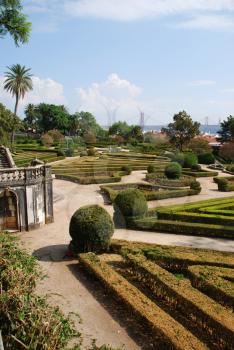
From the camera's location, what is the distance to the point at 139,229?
27.9m

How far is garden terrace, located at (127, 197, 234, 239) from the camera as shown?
85.6 ft

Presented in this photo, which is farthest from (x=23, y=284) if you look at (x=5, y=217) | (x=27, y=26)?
(x=27, y=26)

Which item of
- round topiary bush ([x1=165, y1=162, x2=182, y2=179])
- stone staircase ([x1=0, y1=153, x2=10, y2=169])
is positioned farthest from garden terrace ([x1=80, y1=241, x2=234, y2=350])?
round topiary bush ([x1=165, y1=162, x2=182, y2=179])

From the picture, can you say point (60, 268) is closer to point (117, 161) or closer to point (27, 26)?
point (27, 26)

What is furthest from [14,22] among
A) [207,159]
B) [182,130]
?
[182,130]

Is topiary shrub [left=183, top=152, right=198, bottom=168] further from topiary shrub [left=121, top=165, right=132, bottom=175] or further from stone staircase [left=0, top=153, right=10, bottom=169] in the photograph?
stone staircase [left=0, top=153, right=10, bottom=169]

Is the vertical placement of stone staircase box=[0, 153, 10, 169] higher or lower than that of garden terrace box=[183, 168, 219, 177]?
higher

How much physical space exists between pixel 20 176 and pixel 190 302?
1628cm

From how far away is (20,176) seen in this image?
27.0 metres

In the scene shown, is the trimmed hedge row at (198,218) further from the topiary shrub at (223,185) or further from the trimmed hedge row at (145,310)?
the topiary shrub at (223,185)

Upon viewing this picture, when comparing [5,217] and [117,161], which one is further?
[117,161]

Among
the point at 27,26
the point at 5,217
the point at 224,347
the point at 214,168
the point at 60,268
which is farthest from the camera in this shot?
the point at 214,168

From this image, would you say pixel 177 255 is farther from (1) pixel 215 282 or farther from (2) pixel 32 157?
(2) pixel 32 157

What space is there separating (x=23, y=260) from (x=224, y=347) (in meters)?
8.35
